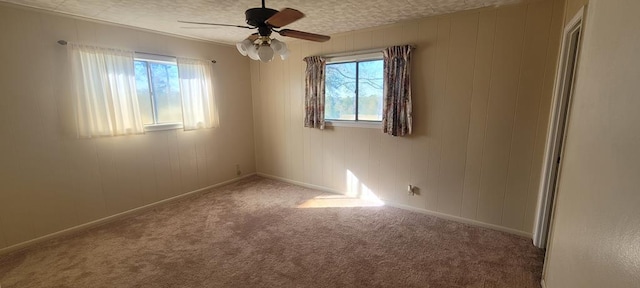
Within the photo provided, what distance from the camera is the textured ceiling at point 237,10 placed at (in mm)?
2527

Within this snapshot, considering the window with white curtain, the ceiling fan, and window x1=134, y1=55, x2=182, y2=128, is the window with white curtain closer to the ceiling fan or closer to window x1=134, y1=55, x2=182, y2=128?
window x1=134, y1=55, x2=182, y2=128

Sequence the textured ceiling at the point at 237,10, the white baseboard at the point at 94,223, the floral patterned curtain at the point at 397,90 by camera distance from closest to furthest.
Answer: the textured ceiling at the point at 237,10, the white baseboard at the point at 94,223, the floral patterned curtain at the point at 397,90

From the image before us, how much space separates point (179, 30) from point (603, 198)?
4189 millimetres

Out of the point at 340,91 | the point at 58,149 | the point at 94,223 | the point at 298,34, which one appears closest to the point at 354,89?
the point at 340,91

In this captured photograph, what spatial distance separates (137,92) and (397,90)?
10.6 feet

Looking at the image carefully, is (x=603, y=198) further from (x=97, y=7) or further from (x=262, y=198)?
(x=97, y=7)

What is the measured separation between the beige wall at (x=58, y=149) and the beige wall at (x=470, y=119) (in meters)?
2.40

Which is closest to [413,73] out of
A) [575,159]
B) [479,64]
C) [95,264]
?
[479,64]

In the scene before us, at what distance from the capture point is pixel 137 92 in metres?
3.39

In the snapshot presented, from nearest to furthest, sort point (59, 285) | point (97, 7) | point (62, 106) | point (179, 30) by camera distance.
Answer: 1. point (59, 285)
2. point (97, 7)
3. point (62, 106)
4. point (179, 30)

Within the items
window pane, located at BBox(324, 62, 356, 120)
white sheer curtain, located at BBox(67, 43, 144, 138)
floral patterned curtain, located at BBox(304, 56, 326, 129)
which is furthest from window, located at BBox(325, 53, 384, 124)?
white sheer curtain, located at BBox(67, 43, 144, 138)

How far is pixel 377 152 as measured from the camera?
369 centimetres

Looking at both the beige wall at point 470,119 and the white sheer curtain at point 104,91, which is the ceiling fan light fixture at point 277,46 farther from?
the white sheer curtain at point 104,91

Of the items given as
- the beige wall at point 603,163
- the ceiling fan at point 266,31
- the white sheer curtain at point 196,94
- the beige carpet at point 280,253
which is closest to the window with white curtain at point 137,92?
the white sheer curtain at point 196,94
